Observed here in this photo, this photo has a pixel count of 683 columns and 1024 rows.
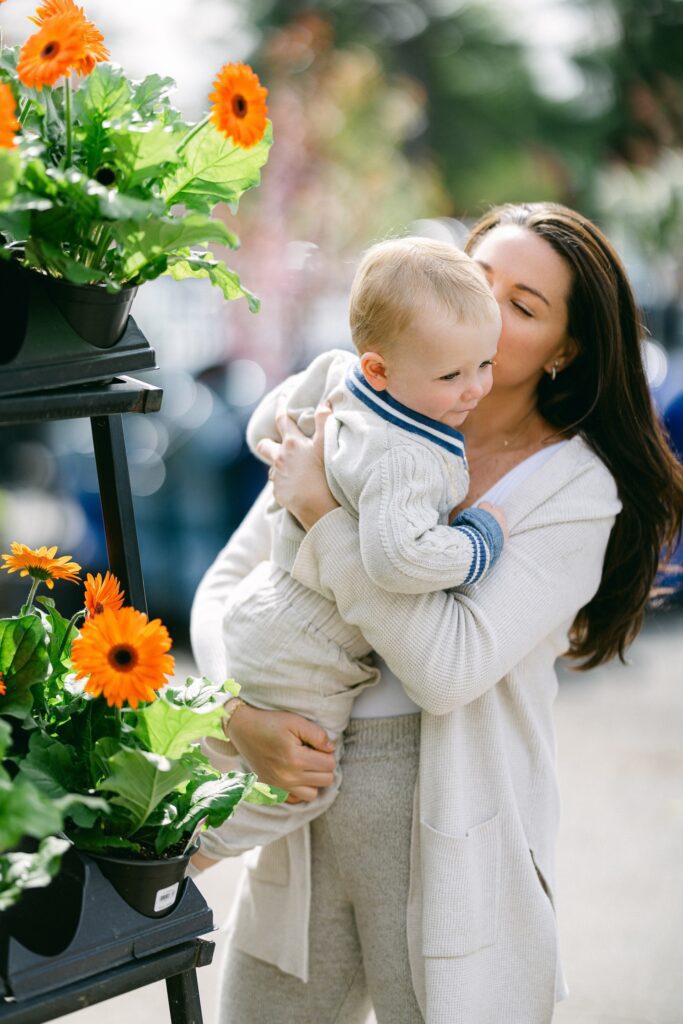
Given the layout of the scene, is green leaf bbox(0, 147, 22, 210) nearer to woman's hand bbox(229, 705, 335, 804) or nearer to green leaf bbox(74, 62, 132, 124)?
green leaf bbox(74, 62, 132, 124)

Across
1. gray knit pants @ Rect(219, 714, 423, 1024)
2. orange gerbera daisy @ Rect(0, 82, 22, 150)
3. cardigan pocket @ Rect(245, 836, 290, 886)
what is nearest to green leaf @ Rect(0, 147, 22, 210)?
orange gerbera daisy @ Rect(0, 82, 22, 150)

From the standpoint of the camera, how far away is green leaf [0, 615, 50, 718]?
1184mm

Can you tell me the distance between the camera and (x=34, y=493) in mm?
8391

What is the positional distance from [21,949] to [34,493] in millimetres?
7604

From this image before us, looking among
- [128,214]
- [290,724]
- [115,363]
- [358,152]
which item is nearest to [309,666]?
[290,724]

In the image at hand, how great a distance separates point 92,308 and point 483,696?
38.7 inches

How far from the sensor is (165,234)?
1056 millimetres

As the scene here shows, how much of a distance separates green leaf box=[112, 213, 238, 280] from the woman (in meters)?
0.72

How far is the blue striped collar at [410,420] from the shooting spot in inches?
66.6

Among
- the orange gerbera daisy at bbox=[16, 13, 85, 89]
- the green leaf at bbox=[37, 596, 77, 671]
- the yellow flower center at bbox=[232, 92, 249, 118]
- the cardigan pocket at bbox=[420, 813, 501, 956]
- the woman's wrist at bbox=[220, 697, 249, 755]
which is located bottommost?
the cardigan pocket at bbox=[420, 813, 501, 956]

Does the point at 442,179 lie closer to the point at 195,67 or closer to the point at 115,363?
the point at 195,67

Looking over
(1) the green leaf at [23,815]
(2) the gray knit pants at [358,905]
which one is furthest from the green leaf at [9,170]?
(2) the gray knit pants at [358,905]

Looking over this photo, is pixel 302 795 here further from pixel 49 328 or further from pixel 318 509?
pixel 49 328

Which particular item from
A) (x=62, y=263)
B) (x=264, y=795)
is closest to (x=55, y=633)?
(x=264, y=795)
